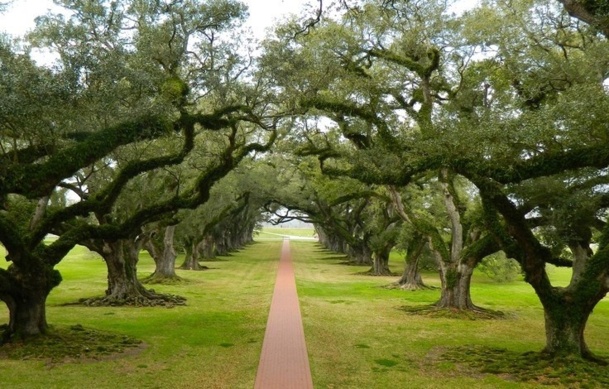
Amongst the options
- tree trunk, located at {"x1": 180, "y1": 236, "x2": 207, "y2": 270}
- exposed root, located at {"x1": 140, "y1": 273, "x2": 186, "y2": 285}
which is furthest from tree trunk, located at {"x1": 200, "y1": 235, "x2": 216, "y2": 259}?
exposed root, located at {"x1": 140, "y1": 273, "x2": 186, "y2": 285}

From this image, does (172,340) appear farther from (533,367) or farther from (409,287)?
(409,287)

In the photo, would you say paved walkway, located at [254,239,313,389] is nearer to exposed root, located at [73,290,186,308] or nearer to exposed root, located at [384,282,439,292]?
exposed root, located at [73,290,186,308]

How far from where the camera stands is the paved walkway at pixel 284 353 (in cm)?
960

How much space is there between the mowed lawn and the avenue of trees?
2.41m

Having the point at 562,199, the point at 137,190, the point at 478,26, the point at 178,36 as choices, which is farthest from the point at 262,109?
the point at 562,199

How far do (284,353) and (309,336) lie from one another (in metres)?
2.19

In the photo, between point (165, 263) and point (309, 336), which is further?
point (165, 263)

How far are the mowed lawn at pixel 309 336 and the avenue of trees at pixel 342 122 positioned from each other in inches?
95.0

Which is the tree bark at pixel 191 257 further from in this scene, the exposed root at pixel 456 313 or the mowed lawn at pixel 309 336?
the exposed root at pixel 456 313

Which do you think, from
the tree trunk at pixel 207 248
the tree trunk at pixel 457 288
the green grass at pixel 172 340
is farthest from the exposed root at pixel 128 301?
the tree trunk at pixel 207 248

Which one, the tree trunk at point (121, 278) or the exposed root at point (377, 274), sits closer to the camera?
the tree trunk at point (121, 278)

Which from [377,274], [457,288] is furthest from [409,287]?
[377,274]

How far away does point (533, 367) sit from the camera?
430 inches

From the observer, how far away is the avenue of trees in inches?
395
